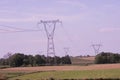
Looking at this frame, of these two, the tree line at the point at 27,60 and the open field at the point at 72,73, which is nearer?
the open field at the point at 72,73

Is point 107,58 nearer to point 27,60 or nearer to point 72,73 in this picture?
point 27,60

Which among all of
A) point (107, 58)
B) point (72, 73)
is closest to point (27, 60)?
point (107, 58)

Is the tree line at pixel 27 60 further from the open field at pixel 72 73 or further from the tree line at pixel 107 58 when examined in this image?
the open field at pixel 72 73

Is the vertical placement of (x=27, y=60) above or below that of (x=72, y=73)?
above

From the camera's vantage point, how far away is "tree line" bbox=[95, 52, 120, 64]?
419ft

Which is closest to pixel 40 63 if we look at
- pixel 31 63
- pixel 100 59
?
pixel 31 63

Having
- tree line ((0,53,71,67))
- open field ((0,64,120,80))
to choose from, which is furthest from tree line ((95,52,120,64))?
open field ((0,64,120,80))

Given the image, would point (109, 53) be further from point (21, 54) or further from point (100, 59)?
point (21, 54)

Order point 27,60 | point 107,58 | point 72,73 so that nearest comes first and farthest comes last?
point 72,73, point 107,58, point 27,60

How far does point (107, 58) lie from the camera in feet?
429

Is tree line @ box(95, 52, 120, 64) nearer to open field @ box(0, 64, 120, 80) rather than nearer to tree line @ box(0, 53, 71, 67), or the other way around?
tree line @ box(0, 53, 71, 67)

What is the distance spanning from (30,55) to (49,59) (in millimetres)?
8647

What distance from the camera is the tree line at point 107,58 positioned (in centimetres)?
12756

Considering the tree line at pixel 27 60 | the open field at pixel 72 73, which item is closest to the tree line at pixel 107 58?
the tree line at pixel 27 60
